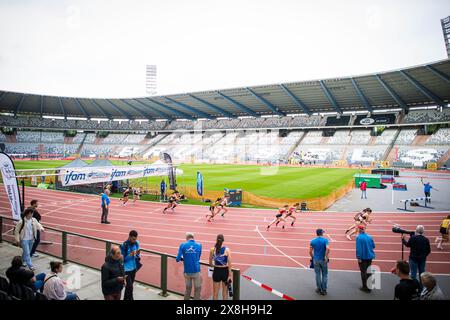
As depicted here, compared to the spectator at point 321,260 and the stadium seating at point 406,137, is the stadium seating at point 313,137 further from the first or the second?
the spectator at point 321,260

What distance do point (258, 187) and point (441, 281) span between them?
17053 mm

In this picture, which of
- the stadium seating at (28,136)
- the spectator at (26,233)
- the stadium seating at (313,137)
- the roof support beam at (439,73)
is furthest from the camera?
the stadium seating at (28,136)

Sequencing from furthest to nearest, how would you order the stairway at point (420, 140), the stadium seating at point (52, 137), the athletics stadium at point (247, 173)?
1. the stadium seating at point (52, 137)
2. the stairway at point (420, 140)
3. the athletics stadium at point (247, 173)

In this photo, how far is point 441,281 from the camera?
728 centimetres

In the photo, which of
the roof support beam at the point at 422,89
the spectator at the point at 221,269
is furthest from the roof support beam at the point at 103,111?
the spectator at the point at 221,269

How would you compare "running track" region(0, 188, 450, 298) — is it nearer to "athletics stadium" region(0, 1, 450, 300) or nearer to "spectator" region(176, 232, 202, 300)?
"athletics stadium" region(0, 1, 450, 300)

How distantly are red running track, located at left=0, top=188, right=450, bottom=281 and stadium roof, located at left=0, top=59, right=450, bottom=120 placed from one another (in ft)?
120

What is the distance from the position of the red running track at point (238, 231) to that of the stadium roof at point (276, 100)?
120 feet

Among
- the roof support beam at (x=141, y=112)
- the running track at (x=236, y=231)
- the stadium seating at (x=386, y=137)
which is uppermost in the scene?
the roof support beam at (x=141, y=112)

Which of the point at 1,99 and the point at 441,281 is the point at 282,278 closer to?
the point at 441,281

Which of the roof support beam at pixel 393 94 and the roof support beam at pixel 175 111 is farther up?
the roof support beam at pixel 175 111

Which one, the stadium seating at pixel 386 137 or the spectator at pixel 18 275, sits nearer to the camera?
the spectator at pixel 18 275

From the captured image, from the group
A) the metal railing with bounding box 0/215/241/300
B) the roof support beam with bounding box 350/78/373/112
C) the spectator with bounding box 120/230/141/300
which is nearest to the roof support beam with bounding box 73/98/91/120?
the roof support beam with bounding box 350/78/373/112

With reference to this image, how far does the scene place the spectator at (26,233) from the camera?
7.36m
